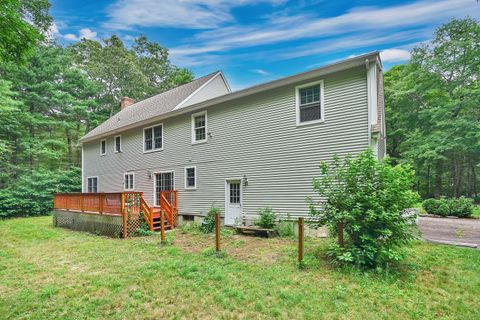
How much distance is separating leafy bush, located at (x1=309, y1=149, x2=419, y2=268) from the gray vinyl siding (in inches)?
85.9

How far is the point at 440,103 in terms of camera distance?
65.9ft

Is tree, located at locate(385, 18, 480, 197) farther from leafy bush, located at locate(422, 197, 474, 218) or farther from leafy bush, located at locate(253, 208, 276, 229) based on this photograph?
leafy bush, located at locate(253, 208, 276, 229)

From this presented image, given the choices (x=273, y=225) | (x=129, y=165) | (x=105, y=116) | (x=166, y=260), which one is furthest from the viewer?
(x=105, y=116)

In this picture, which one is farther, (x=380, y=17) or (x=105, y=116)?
(x=105, y=116)

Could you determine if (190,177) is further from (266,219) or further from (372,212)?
(372,212)

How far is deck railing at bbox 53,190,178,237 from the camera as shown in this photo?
347 inches

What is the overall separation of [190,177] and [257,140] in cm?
384

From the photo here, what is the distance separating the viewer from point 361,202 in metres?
5.02

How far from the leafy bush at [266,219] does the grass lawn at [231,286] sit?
1.62 meters

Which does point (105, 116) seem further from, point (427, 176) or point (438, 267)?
point (427, 176)

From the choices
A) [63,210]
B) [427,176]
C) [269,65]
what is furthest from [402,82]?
[63,210]

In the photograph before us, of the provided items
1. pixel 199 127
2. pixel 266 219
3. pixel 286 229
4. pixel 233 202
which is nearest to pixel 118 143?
pixel 199 127

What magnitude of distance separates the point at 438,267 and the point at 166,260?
567cm

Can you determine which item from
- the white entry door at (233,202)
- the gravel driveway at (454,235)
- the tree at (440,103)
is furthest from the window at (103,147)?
the tree at (440,103)
